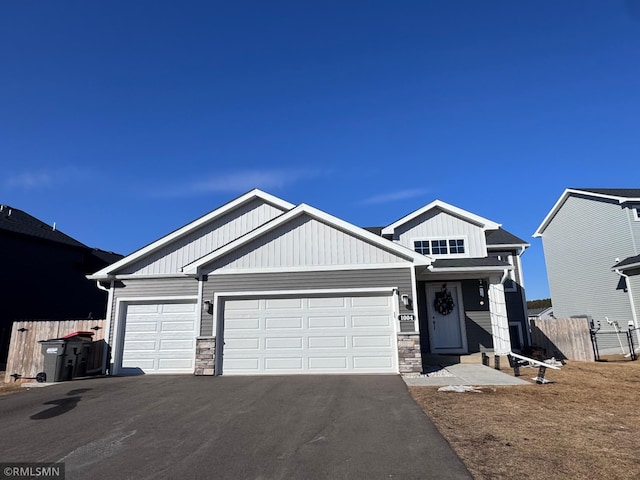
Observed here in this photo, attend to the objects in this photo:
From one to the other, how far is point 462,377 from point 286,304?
494 cm

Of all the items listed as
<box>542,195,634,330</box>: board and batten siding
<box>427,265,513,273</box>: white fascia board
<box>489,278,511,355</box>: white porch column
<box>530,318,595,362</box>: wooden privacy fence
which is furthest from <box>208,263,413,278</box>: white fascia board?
<box>542,195,634,330</box>: board and batten siding

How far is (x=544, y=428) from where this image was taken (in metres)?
5.25

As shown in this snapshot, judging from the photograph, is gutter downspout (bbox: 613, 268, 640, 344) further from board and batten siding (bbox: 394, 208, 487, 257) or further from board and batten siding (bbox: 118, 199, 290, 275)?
board and batten siding (bbox: 118, 199, 290, 275)

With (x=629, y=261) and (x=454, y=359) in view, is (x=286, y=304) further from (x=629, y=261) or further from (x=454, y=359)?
(x=629, y=261)

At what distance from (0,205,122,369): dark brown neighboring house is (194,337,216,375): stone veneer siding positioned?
10.1 meters

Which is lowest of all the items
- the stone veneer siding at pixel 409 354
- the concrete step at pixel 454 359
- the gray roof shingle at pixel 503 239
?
the concrete step at pixel 454 359

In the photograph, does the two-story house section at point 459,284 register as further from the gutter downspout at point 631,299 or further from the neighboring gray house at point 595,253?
the neighboring gray house at point 595,253

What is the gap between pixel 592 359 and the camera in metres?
13.9

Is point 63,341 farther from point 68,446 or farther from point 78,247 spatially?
point 78,247

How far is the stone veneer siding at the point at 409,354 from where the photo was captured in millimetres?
10000

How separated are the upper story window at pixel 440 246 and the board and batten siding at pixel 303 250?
470cm

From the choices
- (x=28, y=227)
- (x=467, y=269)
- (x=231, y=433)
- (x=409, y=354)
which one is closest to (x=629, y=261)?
(x=467, y=269)

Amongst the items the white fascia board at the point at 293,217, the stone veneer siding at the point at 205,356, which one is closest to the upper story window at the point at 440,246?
the white fascia board at the point at 293,217

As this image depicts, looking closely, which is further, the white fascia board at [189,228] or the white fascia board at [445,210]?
the white fascia board at [445,210]
